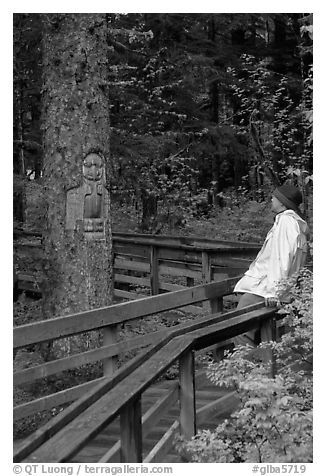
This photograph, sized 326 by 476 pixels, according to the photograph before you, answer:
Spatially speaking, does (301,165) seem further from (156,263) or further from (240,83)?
(156,263)

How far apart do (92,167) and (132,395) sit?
4107 millimetres

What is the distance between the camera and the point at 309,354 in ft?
17.5

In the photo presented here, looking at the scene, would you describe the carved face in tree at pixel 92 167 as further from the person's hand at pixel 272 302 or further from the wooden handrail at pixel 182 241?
the wooden handrail at pixel 182 241

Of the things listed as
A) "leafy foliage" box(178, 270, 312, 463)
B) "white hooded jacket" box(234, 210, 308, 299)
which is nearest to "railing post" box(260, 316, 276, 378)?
"white hooded jacket" box(234, 210, 308, 299)

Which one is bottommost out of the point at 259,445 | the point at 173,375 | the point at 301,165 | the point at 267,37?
the point at 173,375

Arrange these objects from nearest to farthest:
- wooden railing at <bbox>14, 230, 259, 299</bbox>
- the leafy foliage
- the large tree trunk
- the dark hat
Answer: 1. the leafy foliage
2. the dark hat
3. the large tree trunk
4. wooden railing at <bbox>14, 230, 259, 299</bbox>

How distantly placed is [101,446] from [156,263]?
19.5ft

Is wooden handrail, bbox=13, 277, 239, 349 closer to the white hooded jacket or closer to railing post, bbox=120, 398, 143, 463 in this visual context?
the white hooded jacket

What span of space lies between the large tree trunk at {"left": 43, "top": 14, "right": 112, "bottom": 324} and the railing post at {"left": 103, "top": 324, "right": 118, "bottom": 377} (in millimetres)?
941

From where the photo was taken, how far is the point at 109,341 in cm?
609

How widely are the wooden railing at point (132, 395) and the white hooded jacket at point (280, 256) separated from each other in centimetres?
36

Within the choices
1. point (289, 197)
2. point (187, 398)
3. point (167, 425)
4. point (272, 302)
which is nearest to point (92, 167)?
point (289, 197)

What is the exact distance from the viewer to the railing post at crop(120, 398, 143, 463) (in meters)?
3.33

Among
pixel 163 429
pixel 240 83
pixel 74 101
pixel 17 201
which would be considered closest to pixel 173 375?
pixel 163 429
